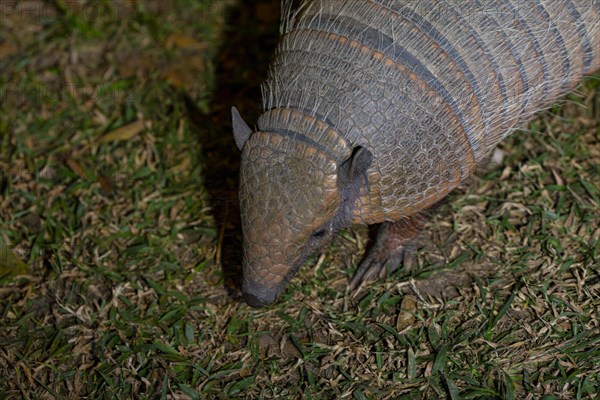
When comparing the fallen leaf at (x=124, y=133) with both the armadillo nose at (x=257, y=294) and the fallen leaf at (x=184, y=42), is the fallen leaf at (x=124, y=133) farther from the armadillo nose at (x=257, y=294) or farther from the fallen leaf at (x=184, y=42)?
the armadillo nose at (x=257, y=294)

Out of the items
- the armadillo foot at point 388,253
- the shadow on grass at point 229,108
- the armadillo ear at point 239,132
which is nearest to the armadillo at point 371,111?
the armadillo ear at point 239,132

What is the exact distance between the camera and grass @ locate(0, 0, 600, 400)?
4.63m

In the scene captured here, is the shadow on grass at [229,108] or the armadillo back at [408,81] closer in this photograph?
the armadillo back at [408,81]

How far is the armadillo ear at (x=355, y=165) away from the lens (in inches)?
157

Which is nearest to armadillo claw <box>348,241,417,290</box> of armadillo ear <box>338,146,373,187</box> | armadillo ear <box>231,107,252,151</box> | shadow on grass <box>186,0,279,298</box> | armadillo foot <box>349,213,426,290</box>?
armadillo foot <box>349,213,426,290</box>

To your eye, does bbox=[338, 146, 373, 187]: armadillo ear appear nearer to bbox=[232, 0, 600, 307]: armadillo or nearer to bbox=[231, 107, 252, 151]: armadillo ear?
bbox=[232, 0, 600, 307]: armadillo

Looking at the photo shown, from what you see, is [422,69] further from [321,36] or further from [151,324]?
[151,324]

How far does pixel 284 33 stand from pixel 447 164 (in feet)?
4.35

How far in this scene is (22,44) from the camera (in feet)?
24.3

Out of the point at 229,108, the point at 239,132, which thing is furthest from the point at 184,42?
the point at 239,132

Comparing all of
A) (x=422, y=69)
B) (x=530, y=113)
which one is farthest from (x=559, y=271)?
(x=422, y=69)

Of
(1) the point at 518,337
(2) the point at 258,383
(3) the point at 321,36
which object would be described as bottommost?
(2) the point at 258,383

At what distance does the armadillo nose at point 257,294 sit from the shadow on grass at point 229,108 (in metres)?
0.77

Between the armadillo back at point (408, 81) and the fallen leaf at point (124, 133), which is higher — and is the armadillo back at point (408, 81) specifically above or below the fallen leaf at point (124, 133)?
above
